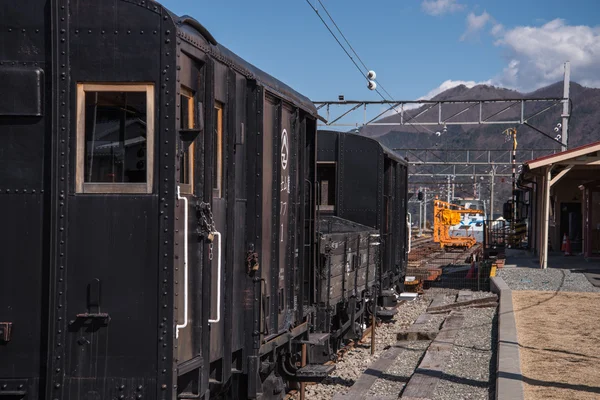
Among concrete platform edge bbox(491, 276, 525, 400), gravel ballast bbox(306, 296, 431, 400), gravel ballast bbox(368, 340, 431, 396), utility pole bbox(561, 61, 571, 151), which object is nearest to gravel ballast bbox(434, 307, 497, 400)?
concrete platform edge bbox(491, 276, 525, 400)

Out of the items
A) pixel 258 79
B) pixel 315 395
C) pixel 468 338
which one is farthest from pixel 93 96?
pixel 468 338

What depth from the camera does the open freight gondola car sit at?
11992 millimetres

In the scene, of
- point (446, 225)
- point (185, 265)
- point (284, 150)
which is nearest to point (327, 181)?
point (284, 150)

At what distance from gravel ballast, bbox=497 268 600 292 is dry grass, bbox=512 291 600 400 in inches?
39.4

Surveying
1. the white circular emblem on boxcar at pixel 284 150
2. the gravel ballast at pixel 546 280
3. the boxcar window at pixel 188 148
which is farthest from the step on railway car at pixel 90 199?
the gravel ballast at pixel 546 280

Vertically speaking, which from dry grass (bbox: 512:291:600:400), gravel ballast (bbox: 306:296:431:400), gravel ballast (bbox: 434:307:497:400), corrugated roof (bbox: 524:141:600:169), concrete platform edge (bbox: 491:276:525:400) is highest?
corrugated roof (bbox: 524:141:600:169)

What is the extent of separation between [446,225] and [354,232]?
32.8 metres

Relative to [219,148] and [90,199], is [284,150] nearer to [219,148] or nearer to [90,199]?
[219,148]

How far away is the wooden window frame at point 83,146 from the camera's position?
538 centimetres

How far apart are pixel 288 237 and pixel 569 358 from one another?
5.20m

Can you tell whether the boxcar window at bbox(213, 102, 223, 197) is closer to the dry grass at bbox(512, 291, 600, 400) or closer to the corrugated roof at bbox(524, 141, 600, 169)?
the dry grass at bbox(512, 291, 600, 400)

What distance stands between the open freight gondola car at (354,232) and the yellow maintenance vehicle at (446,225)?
2446 centimetres

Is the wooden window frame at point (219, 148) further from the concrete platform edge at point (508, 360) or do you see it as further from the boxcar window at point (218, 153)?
the concrete platform edge at point (508, 360)

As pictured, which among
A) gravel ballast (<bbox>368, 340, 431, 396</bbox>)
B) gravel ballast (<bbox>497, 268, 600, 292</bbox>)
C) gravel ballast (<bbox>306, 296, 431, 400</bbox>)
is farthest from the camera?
gravel ballast (<bbox>497, 268, 600, 292</bbox>)
